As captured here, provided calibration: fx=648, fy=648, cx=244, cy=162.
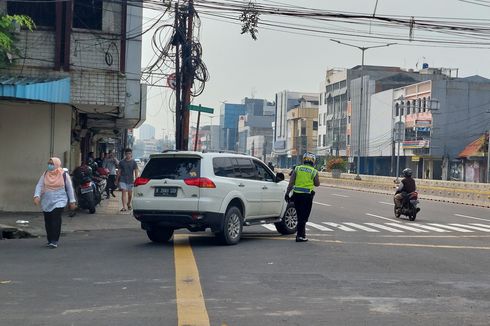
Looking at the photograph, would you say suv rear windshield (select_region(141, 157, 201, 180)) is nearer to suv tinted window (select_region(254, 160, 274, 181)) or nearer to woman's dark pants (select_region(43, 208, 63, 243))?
woman's dark pants (select_region(43, 208, 63, 243))

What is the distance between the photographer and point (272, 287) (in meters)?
8.19

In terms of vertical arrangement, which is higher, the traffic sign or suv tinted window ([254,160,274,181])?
the traffic sign

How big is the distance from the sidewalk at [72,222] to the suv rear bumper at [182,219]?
3.23 meters

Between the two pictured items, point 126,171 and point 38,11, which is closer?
point 38,11

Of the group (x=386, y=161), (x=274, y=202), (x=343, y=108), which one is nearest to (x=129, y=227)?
(x=274, y=202)

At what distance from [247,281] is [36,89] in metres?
8.64

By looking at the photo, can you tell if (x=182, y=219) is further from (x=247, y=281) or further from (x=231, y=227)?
(x=247, y=281)

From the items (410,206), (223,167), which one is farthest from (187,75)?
(223,167)

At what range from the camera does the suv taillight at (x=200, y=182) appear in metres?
11.9

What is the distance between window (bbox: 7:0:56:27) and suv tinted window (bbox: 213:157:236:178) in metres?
8.15

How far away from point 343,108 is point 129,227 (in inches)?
2947

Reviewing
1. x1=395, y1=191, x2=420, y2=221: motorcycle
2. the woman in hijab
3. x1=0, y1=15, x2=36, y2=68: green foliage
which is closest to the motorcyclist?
x1=395, y1=191, x2=420, y2=221: motorcycle

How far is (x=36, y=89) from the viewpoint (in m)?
15.0

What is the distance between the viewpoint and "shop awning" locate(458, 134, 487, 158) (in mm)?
57672
